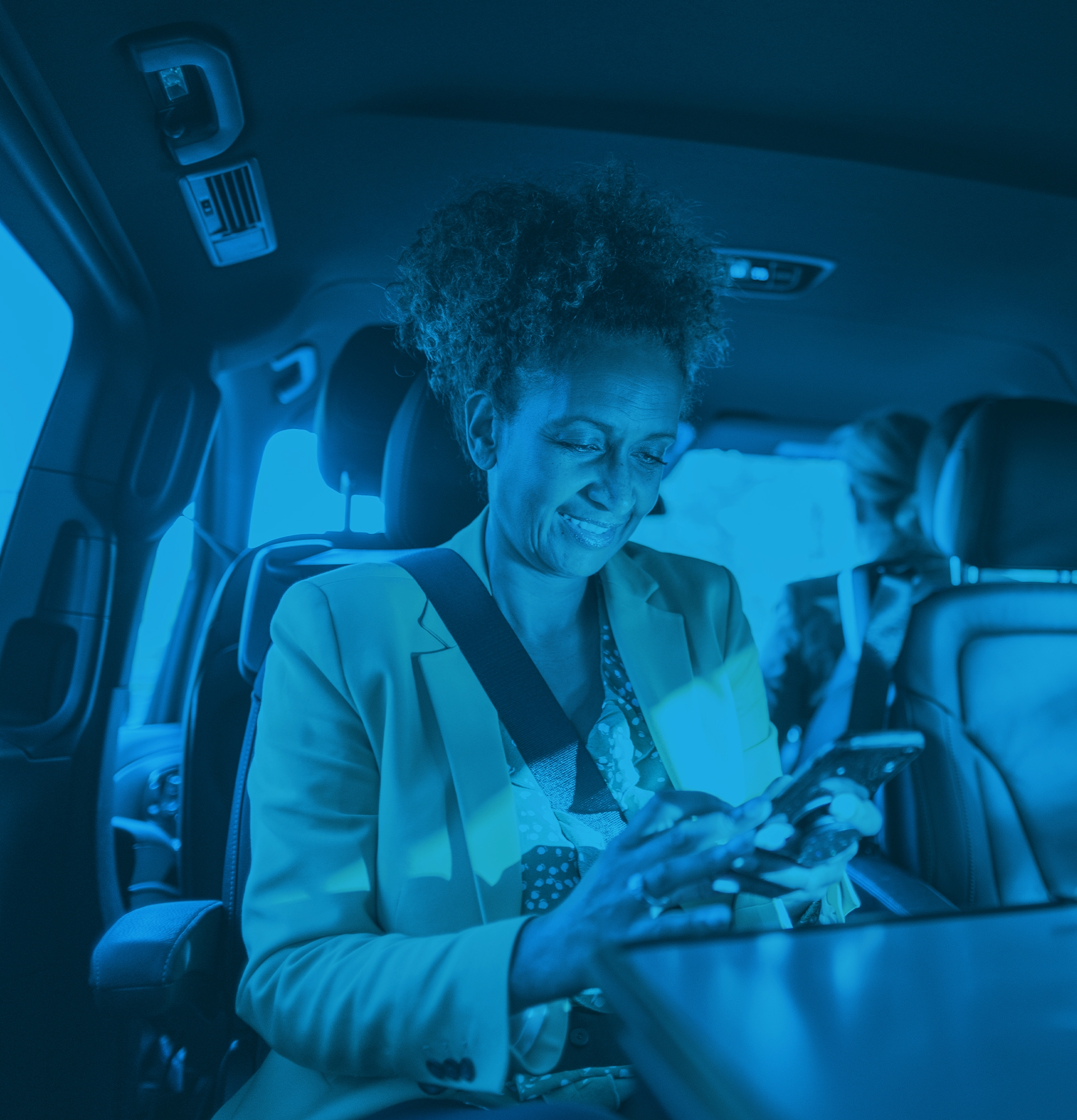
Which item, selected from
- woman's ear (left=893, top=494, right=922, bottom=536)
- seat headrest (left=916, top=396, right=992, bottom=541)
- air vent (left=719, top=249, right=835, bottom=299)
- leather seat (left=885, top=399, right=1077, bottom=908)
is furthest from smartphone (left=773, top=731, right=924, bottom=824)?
woman's ear (left=893, top=494, right=922, bottom=536)

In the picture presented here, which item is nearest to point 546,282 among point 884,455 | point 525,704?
point 525,704

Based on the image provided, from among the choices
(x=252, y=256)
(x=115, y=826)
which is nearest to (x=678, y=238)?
(x=252, y=256)

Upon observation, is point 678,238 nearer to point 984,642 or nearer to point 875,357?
point 984,642

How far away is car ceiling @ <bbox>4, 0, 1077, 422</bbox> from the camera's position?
1.43 metres

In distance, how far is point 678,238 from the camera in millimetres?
1553

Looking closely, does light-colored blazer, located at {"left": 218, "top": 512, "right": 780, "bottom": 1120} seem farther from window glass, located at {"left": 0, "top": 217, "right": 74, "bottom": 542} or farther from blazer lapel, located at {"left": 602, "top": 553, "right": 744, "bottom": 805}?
window glass, located at {"left": 0, "top": 217, "right": 74, "bottom": 542}

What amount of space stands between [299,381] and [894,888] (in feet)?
5.39

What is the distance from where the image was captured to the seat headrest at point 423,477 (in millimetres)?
1603

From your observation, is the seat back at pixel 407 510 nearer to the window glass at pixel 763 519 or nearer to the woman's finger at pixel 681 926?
the woman's finger at pixel 681 926

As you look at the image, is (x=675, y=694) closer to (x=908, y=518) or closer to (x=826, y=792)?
(x=826, y=792)

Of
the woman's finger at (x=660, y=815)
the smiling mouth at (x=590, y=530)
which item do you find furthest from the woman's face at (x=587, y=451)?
the woman's finger at (x=660, y=815)

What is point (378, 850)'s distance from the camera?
1216 millimetres

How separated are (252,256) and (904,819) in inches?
69.3

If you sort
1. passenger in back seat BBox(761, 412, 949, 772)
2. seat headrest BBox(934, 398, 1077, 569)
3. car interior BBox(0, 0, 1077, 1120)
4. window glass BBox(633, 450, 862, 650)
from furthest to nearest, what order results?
window glass BBox(633, 450, 862, 650), passenger in back seat BBox(761, 412, 949, 772), seat headrest BBox(934, 398, 1077, 569), car interior BBox(0, 0, 1077, 1120)
